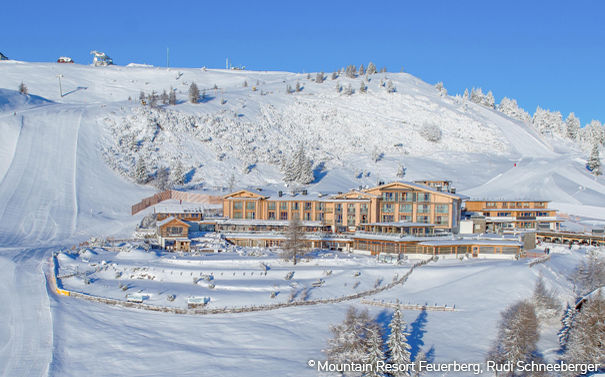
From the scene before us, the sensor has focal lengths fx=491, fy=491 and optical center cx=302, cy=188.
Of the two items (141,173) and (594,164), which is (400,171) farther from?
(141,173)

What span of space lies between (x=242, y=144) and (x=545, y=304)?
85.1 meters

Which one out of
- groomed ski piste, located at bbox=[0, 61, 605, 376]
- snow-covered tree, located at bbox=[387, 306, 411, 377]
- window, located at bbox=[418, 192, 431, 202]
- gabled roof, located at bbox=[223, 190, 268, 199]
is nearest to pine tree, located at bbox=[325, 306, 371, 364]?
snow-covered tree, located at bbox=[387, 306, 411, 377]

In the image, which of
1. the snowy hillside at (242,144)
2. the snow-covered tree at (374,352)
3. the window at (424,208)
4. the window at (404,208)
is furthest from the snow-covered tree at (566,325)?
the snowy hillside at (242,144)

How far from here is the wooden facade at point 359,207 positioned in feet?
213

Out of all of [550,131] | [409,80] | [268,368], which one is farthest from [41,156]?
[550,131]

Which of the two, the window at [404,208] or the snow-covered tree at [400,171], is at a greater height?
A: the snow-covered tree at [400,171]

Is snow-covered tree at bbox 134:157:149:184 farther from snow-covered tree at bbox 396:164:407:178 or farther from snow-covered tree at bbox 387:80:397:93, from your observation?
snow-covered tree at bbox 387:80:397:93

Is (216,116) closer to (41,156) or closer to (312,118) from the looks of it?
(312,118)

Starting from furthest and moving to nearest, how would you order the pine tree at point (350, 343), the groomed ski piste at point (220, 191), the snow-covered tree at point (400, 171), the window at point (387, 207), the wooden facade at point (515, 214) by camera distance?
the snow-covered tree at point (400, 171) → the wooden facade at point (515, 214) → the window at point (387, 207) → the groomed ski piste at point (220, 191) → the pine tree at point (350, 343)

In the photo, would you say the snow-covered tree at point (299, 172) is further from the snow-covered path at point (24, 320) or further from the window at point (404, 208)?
the snow-covered path at point (24, 320)

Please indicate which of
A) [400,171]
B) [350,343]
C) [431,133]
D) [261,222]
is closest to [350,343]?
[350,343]

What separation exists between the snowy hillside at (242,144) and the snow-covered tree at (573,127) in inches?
376

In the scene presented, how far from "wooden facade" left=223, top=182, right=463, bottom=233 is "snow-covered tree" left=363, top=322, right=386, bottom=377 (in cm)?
3602

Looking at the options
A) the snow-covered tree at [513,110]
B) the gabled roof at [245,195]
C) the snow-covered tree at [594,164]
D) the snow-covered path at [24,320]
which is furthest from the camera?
the snow-covered tree at [513,110]
